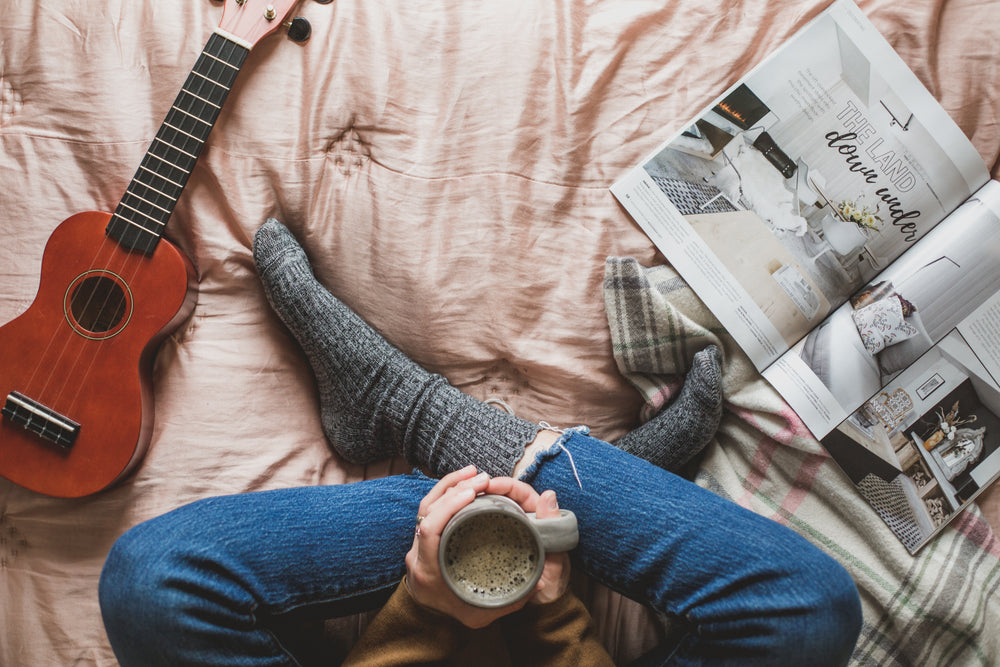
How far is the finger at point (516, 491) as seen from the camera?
67 centimetres

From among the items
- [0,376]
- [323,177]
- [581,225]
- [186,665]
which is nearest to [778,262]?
[581,225]

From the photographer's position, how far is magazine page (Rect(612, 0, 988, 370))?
0.78 m

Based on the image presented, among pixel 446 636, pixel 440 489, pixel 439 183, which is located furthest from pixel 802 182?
pixel 446 636

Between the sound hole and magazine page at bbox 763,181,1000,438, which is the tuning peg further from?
magazine page at bbox 763,181,1000,438

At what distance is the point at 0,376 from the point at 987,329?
1.19 m

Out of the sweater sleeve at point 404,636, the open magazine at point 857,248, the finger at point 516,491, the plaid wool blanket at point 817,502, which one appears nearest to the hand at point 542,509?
the finger at point 516,491

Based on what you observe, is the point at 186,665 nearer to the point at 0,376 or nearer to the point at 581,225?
the point at 0,376

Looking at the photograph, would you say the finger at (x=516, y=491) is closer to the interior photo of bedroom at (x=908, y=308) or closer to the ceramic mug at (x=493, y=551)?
the ceramic mug at (x=493, y=551)

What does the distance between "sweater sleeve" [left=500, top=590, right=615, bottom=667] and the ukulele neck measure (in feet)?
2.04

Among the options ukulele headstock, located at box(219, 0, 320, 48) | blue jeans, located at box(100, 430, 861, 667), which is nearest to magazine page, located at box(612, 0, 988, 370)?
blue jeans, located at box(100, 430, 861, 667)

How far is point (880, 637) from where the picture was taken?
30.8 inches

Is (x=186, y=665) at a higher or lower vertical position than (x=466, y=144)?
lower

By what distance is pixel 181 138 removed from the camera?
0.79 m

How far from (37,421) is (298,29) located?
56cm
